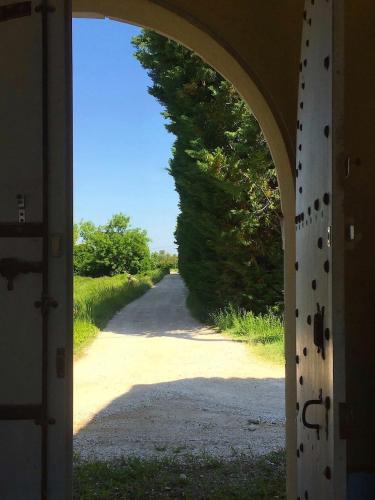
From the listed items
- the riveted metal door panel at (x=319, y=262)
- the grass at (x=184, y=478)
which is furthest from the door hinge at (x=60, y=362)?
the grass at (x=184, y=478)

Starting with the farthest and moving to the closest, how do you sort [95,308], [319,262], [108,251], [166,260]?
1. [166,260]
2. [108,251]
3. [95,308]
4. [319,262]

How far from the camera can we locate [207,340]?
14.0 meters

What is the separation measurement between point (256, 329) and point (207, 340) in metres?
1.26

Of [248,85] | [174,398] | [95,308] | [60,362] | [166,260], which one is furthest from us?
[166,260]

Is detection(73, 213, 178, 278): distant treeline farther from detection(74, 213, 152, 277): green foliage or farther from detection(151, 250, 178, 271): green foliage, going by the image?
detection(151, 250, 178, 271): green foliage

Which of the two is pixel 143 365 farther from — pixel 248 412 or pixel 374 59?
pixel 374 59

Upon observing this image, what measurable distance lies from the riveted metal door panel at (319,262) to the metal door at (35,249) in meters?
1.02

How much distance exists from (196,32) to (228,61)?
25cm

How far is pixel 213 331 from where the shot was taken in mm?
15516

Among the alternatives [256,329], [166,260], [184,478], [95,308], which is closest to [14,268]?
[184,478]

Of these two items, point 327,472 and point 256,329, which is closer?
point 327,472

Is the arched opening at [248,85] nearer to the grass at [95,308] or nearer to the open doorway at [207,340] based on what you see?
the open doorway at [207,340]

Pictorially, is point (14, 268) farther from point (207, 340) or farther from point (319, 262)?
point (207, 340)

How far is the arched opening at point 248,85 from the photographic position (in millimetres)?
3242
